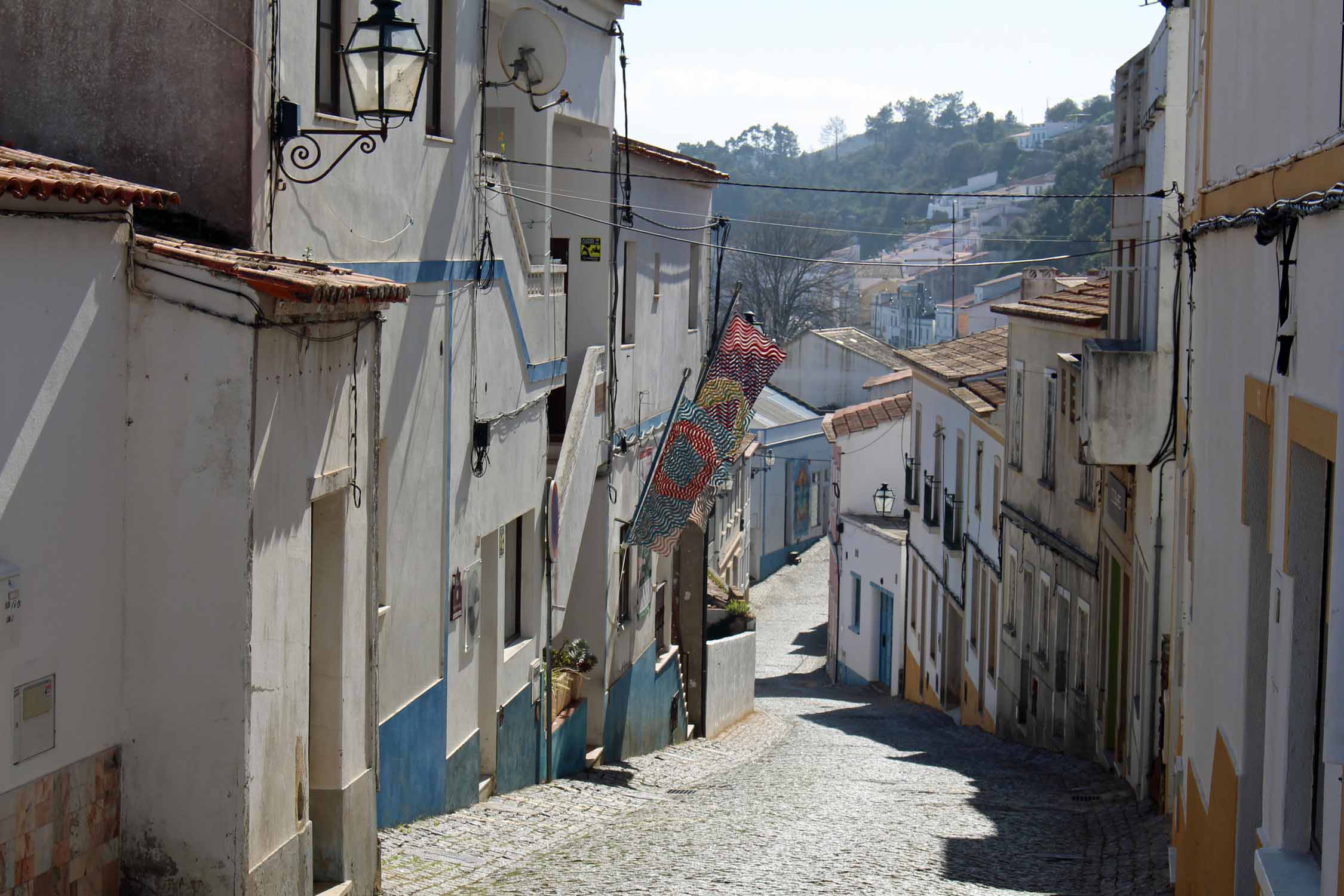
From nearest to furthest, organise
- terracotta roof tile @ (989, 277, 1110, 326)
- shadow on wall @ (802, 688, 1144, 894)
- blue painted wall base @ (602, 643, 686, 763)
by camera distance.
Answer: shadow on wall @ (802, 688, 1144, 894) → blue painted wall base @ (602, 643, 686, 763) → terracotta roof tile @ (989, 277, 1110, 326)

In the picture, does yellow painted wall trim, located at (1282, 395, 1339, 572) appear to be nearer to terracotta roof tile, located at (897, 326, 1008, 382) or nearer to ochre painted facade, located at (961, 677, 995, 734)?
ochre painted facade, located at (961, 677, 995, 734)

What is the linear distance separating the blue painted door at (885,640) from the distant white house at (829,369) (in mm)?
22065

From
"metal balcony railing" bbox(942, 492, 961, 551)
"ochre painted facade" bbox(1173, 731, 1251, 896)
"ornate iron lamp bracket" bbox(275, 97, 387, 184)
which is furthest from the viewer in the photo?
"metal balcony railing" bbox(942, 492, 961, 551)

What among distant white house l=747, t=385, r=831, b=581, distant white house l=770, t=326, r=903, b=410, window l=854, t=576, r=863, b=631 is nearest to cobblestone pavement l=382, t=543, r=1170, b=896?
window l=854, t=576, r=863, b=631

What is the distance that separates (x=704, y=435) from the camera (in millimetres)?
15477

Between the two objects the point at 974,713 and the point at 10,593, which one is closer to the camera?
the point at 10,593

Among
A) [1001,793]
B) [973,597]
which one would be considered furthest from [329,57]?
[973,597]

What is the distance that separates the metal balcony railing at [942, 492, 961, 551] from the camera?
25.2 meters

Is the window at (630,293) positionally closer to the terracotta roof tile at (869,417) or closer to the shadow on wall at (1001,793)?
the shadow on wall at (1001,793)

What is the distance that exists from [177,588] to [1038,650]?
15038 millimetres

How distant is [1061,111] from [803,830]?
545 feet

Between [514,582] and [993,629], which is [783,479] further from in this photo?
[514,582]

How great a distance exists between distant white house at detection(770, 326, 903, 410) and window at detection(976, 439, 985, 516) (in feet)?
100

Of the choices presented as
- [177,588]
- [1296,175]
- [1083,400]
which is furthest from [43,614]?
[1083,400]
